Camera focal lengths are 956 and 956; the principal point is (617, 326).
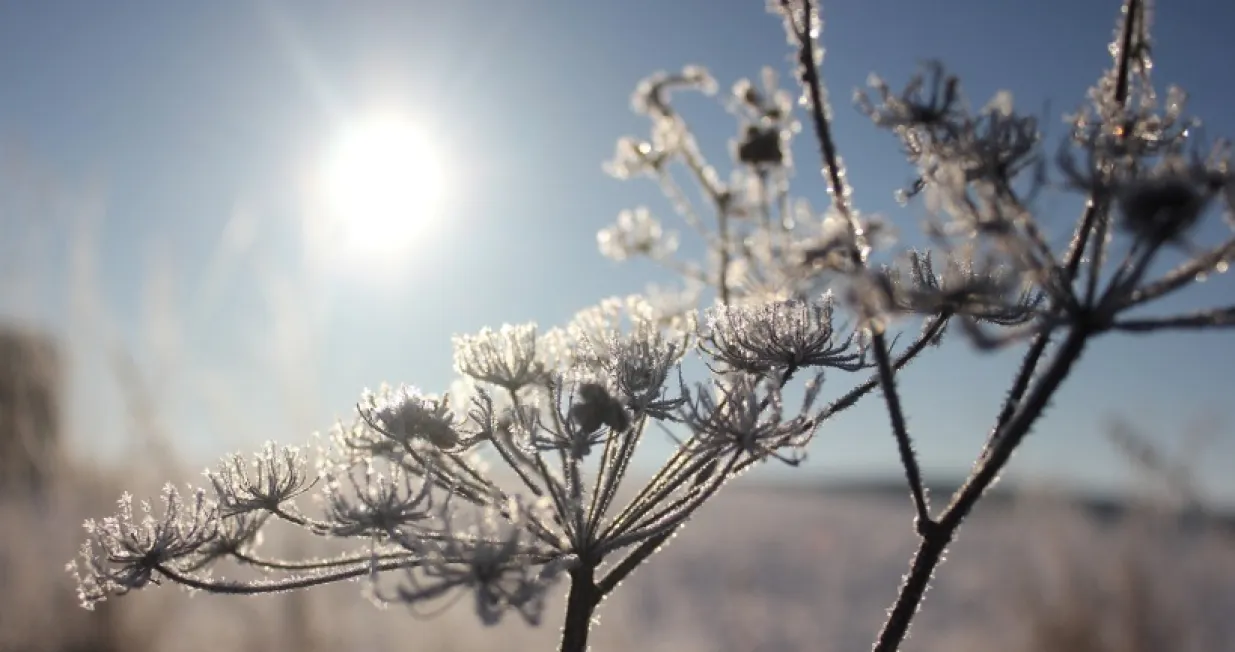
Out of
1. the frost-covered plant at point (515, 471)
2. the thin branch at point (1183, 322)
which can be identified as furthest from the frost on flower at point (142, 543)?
the thin branch at point (1183, 322)

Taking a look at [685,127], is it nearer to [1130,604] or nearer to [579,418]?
[579,418]

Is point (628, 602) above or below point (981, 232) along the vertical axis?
above

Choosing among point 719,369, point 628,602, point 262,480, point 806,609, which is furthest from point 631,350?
point 806,609

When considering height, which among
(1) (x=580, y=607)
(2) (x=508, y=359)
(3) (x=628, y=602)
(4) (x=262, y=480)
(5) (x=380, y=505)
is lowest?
(1) (x=580, y=607)

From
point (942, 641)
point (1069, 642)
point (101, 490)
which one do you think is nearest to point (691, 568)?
point (942, 641)

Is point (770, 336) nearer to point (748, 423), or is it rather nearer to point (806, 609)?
point (748, 423)

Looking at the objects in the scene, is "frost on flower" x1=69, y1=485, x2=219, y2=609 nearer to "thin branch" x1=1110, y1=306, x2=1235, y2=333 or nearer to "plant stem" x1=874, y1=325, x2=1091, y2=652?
"plant stem" x1=874, y1=325, x2=1091, y2=652

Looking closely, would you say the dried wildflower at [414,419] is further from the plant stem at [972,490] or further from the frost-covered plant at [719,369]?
the plant stem at [972,490]

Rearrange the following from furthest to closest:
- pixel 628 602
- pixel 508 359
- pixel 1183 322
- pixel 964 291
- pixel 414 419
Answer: pixel 628 602 → pixel 508 359 → pixel 414 419 → pixel 964 291 → pixel 1183 322
